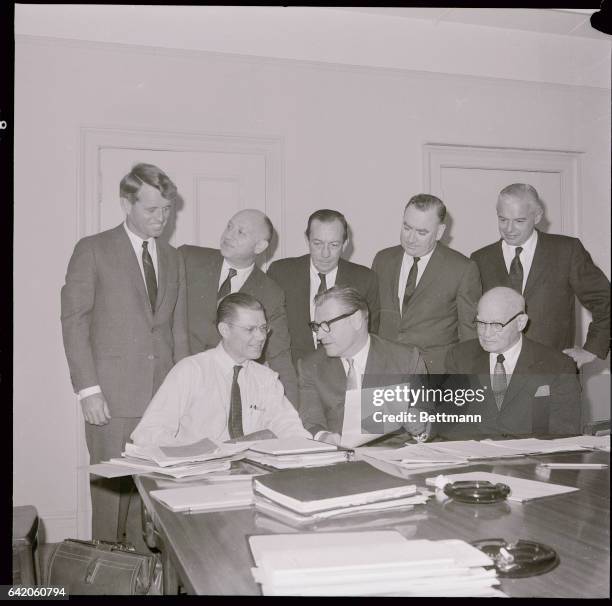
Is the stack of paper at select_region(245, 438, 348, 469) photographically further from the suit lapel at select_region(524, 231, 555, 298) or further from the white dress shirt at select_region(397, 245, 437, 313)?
the suit lapel at select_region(524, 231, 555, 298)

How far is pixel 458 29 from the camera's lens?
302 cm

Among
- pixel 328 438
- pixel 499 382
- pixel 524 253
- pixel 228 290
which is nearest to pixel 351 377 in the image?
pixel 328 438

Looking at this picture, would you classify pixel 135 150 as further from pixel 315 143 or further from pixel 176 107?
pixel 315 143

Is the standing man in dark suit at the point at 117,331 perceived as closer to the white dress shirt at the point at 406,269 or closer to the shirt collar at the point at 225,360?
the shirt collar at the point at 225,360

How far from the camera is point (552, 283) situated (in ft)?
9.62

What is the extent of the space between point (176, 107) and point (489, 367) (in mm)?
1727

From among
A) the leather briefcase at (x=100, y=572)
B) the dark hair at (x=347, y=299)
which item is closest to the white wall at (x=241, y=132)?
the dark hair at (x=347, y=299)

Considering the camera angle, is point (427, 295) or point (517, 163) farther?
point (517, 163)

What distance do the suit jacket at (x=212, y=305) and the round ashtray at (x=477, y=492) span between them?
1484mm

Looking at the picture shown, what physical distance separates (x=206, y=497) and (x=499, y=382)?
56.5 inches

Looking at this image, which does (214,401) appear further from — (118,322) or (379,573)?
(379,573)

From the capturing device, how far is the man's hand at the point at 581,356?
289cm

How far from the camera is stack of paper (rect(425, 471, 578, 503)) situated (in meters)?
1.29
